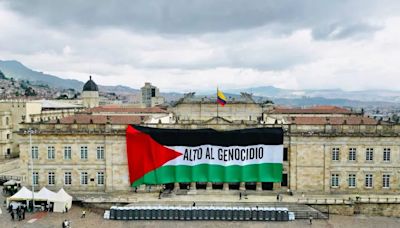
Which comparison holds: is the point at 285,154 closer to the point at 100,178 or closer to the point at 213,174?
the point at 213,174

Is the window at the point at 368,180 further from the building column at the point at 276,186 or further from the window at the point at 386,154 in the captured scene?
the building column at the point at 276,186

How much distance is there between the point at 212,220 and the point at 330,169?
1510 centimetres

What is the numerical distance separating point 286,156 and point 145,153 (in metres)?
15.3

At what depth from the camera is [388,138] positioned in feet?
137

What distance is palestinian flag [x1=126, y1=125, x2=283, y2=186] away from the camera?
4191cm

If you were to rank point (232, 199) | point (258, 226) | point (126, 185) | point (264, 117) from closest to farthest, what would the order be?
point (258, 226) < point (232, 199) < point (126, 185) < point (264, 117)

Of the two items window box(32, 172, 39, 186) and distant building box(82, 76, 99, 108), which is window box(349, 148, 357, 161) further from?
distant building box(82, 76, 99, 108)

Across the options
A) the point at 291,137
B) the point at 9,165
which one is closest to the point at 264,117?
the point at 291,137

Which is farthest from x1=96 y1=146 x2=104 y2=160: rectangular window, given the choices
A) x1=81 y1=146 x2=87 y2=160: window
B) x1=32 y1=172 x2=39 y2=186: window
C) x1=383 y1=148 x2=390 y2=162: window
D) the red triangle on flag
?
x1=383 y1=148 x2=390 y2=162: window

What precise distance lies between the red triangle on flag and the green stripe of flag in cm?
69

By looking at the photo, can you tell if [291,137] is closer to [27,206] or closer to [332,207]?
[332,207]

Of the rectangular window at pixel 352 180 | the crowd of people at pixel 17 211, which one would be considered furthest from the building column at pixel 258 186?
the crowd of people at pixel 17 211

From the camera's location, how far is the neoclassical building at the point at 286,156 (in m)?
41.9

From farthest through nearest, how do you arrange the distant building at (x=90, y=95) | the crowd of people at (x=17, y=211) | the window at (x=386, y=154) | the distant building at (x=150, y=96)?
the distant building at (x=150, y=96), the distant building at (x=90, y=95), the window at (x=386, y=154), the crowd of people at (x=17, y=211)
